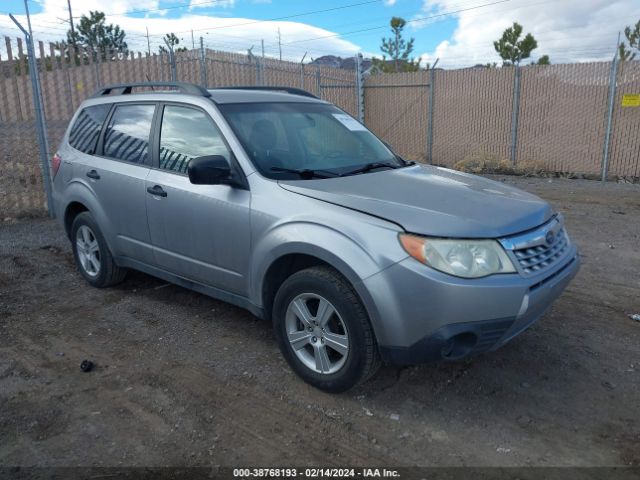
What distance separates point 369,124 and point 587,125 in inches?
253

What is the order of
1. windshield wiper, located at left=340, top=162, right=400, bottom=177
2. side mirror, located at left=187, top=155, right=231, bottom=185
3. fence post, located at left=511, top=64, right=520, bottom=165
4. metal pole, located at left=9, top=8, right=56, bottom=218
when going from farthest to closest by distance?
1. fence post, located at left=511, top=64, right=520, bottom=165
2. metal pole, located at left=9, top=8, right=56, bottom=218
3. windshield wiper, located at left=340, top=162, right=400, bottom=177
4. side mirror, located at left=187, top=155, right=231, bottom=185

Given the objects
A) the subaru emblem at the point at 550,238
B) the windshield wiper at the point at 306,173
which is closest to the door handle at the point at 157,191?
the windshield wiper at the point at 306,173

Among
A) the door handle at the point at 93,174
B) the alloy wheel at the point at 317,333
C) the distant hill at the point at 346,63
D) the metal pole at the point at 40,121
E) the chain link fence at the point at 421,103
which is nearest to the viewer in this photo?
the alloy wheel at the point at 317,333

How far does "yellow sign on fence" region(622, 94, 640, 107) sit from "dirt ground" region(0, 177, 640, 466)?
885 cm

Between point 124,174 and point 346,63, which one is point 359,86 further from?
point 346,63

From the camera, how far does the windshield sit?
3828 millimetres

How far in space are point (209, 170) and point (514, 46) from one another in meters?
24.4

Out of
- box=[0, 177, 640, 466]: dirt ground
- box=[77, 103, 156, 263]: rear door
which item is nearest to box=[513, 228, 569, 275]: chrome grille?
box=[0, 177, 640, 466]: dirt ground

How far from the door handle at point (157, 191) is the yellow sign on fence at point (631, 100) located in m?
11.7

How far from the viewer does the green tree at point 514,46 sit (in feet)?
79.7

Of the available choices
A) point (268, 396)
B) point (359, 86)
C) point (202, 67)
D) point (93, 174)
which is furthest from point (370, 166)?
point (359, 86)

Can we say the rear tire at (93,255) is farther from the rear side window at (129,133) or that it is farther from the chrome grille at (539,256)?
the chrome grille at (539,256)

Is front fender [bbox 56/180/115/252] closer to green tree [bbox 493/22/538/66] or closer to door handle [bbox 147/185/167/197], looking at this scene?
door handle [bbox 147/185/167/197]

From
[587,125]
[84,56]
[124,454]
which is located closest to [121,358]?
[124,454]
